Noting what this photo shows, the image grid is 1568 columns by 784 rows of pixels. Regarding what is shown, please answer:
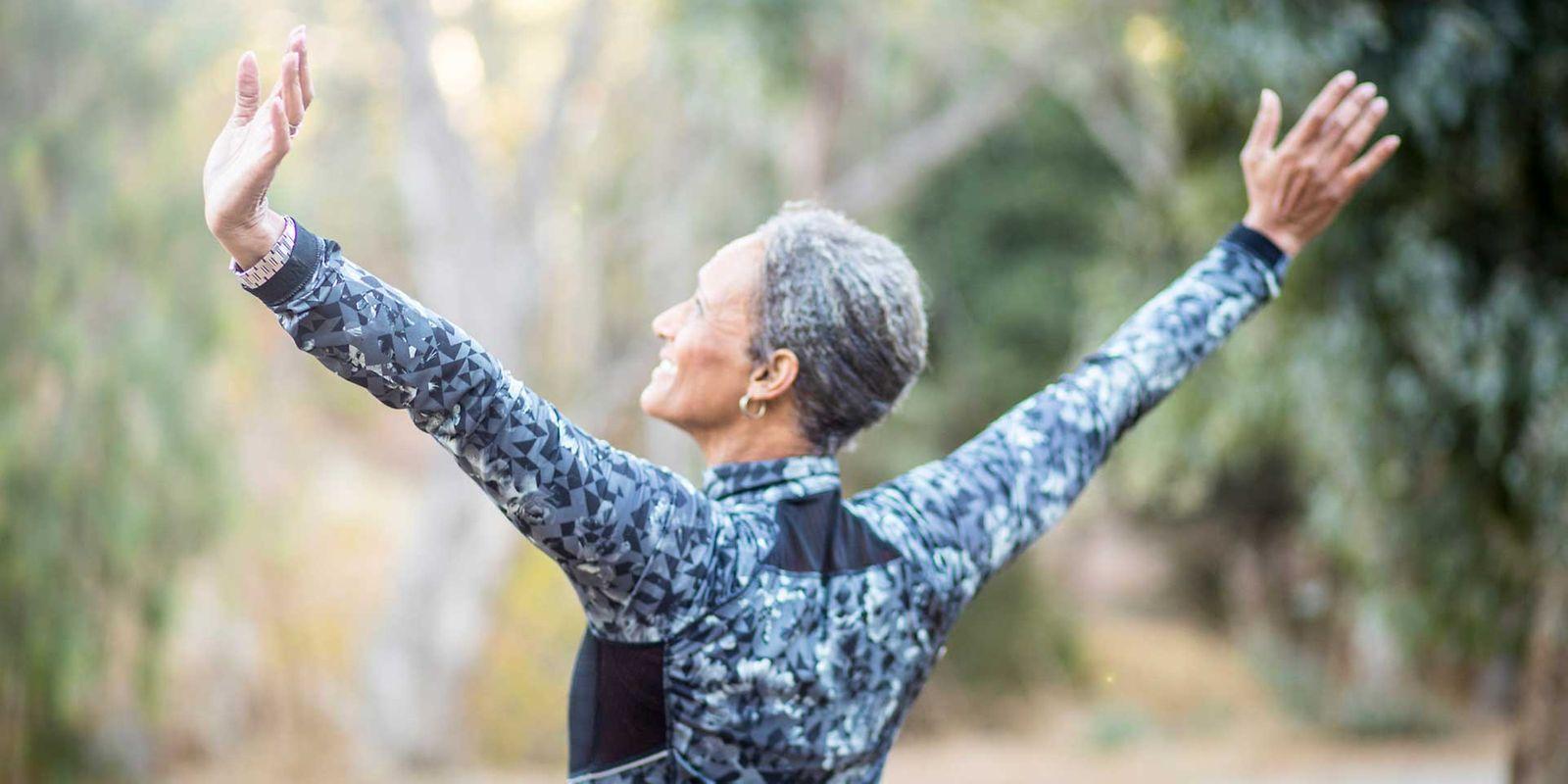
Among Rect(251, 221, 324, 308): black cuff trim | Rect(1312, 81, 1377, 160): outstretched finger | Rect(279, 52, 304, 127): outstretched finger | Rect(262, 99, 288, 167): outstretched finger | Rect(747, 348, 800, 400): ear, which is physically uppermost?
Rect(1312, 81, 1377, 160): outstretched finger

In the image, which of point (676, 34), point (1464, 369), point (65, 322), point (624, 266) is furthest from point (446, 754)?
point (624, 266)

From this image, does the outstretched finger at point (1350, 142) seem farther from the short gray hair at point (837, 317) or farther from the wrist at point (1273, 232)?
the short gray hair at point (837, 317)

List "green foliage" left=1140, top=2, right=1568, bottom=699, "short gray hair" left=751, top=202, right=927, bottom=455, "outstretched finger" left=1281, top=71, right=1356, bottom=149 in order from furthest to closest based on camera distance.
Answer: "green foliage" left=1140, top=2, right=1568, bottom=699, "outstretched finger" left=1281, top=71, right=1356, bottom=149, "short gray hair" left=751, top=202, right=927, bottom=455

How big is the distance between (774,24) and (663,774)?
27.5 ft

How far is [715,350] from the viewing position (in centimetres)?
151

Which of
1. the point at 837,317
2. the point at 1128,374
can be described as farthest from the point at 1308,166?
the point at 837,317

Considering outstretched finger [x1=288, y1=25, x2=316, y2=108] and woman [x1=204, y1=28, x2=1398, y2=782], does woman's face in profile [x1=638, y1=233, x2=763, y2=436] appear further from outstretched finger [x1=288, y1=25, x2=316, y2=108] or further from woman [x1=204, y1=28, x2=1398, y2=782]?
outstretched finger [x1=288, y1=25, x2=316, y2=108]

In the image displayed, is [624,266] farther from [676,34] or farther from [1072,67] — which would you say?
[676,34]

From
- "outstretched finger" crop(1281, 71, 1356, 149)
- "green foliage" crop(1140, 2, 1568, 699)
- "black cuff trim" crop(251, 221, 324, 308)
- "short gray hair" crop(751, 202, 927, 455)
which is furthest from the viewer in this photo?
"green foliage" crop(1140, 2, 1568, 699)

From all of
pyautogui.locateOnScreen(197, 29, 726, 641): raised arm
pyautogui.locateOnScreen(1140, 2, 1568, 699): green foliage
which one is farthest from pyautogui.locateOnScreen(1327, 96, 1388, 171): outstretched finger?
pyautogui.locateOnScreen(1140, 2, 1568, 699): green foliage

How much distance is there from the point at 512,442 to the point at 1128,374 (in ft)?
2.78

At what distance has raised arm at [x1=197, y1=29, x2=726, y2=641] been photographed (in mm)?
1169

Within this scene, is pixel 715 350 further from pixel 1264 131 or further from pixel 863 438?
pixel 863 438

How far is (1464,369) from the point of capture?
4570 mm
